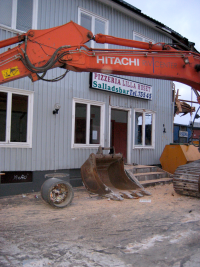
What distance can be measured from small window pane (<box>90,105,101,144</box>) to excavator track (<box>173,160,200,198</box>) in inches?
130

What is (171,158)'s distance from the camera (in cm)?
1072

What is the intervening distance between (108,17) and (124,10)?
85 cm

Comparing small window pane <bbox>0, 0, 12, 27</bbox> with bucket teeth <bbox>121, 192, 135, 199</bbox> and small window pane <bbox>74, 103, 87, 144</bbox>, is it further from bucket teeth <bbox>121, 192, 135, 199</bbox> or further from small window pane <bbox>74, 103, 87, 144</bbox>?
bucket teeth <bbox>121, 192, 135, 199</bbox>

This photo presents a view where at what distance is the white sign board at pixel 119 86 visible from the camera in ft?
31.1

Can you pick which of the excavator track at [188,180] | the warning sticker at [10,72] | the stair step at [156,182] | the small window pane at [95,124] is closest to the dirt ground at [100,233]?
the excavator track at [188,180]

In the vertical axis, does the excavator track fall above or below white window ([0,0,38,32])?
below

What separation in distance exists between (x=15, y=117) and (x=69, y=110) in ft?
6.32

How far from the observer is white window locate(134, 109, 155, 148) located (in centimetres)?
1126

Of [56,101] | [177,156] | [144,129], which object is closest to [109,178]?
[56,101]

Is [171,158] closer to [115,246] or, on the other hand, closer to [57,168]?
[57,168]

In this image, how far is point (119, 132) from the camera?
1230 cm

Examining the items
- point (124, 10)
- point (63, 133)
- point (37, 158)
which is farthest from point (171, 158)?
point (124, 10)

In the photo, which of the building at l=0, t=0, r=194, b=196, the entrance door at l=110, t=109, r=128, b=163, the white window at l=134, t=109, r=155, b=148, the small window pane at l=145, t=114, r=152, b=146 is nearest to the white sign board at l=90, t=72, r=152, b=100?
the building at l=0, t=0, r=194, b=196

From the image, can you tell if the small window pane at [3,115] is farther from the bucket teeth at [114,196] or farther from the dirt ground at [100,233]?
the bucket teeth at [114,196]
